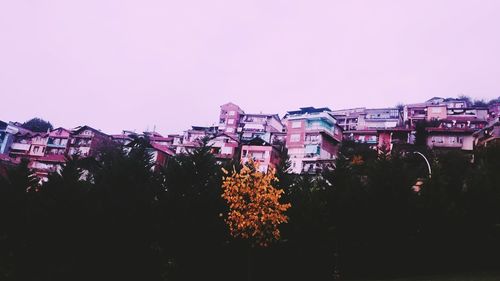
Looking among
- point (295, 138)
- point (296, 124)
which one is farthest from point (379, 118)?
point (295, 138)

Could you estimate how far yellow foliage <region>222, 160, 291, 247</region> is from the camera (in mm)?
19953

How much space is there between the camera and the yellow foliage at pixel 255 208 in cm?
1995

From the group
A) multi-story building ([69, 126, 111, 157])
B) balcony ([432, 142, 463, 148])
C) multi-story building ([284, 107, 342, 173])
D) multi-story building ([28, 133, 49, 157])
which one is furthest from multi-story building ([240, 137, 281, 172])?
multi-story building ([28, 133, 49, 157])

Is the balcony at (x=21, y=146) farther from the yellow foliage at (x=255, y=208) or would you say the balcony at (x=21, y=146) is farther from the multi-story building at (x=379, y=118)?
the yellow foliage at (x=255, y=208)

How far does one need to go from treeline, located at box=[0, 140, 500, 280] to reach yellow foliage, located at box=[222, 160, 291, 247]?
4528 mm

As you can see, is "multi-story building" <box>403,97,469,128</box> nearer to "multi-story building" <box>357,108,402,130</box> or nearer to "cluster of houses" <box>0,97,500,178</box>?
"cluster of houses" <box>0,97,500,178</box>

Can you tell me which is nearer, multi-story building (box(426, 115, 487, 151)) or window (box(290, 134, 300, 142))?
multi-story building (box(426, 115, 487, 151))

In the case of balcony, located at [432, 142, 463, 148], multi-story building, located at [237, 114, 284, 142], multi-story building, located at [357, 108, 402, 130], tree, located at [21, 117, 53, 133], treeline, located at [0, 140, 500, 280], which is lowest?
treeline, located at [0, 140, 500, 280]

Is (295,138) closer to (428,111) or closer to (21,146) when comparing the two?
(428,111)

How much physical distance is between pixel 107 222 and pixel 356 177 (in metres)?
17.5

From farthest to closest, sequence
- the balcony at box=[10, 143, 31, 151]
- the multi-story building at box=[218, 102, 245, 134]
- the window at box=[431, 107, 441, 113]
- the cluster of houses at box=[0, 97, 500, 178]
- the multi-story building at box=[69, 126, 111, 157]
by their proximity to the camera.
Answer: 1. the multi-story building at box=[218, 102, 245, 134]
2. the balcony at box=[10, 143, 31, 151]
3. the window at box=[431, 107, 441, 113]
4. the multi-story building at box=[69, 126, 111, 157]
5. the cluster of houses at box=[0, 97, 500, 178]

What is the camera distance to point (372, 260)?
81.1 feet

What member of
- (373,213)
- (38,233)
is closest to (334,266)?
(373,213)

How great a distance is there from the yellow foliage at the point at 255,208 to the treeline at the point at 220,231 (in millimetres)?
4528
